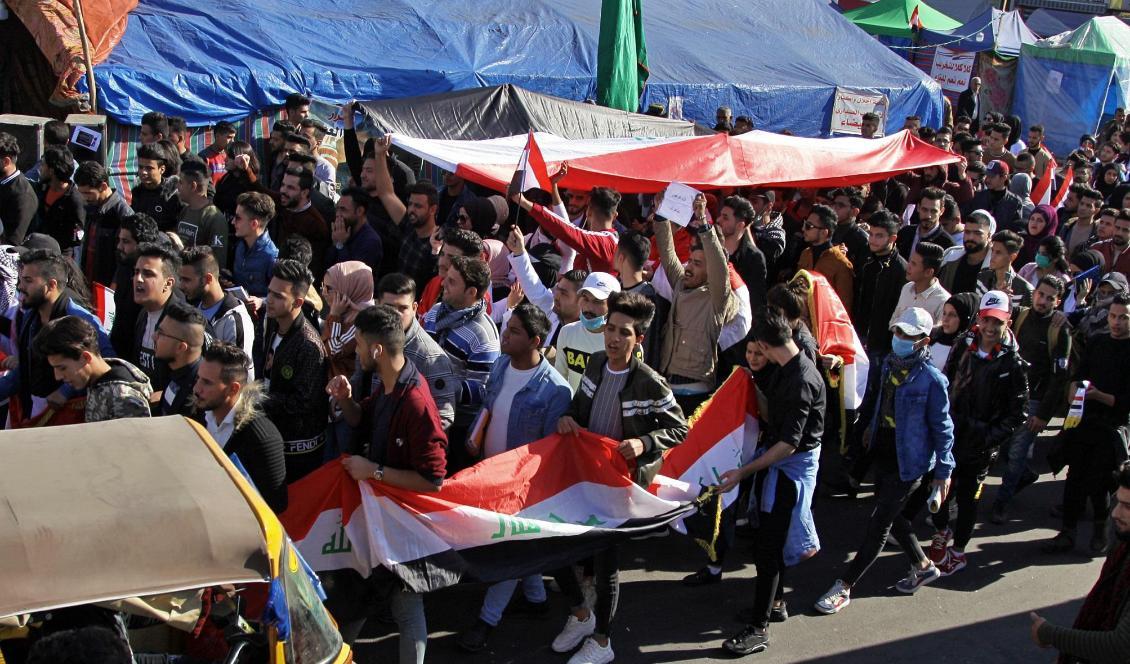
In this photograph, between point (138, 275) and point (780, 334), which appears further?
point (138, 275)

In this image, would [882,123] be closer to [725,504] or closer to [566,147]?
[566,147]

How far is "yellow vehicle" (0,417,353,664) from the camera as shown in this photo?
121 inches

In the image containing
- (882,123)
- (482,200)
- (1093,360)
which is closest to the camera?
(1093,360)

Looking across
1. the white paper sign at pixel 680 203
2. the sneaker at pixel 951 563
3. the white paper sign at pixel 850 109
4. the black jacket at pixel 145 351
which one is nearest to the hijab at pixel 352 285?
the black jacket at pixel 145 351

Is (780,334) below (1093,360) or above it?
above

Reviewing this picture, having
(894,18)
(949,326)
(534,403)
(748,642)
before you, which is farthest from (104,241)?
(894,18)

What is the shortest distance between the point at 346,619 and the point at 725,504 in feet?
6.93

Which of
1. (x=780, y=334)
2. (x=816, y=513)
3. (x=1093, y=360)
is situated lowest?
(x=816, y=513)

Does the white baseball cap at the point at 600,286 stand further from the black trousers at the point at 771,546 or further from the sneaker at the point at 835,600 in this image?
the sneaker at the point at 835,600

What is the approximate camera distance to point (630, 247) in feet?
21.7

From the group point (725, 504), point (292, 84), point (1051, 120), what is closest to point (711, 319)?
point (725, 504)

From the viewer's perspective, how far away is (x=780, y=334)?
5586 mm

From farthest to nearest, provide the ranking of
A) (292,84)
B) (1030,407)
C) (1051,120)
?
(1051,120), (292,84), (1030,407)

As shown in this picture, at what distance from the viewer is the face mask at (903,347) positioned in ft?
20.5
